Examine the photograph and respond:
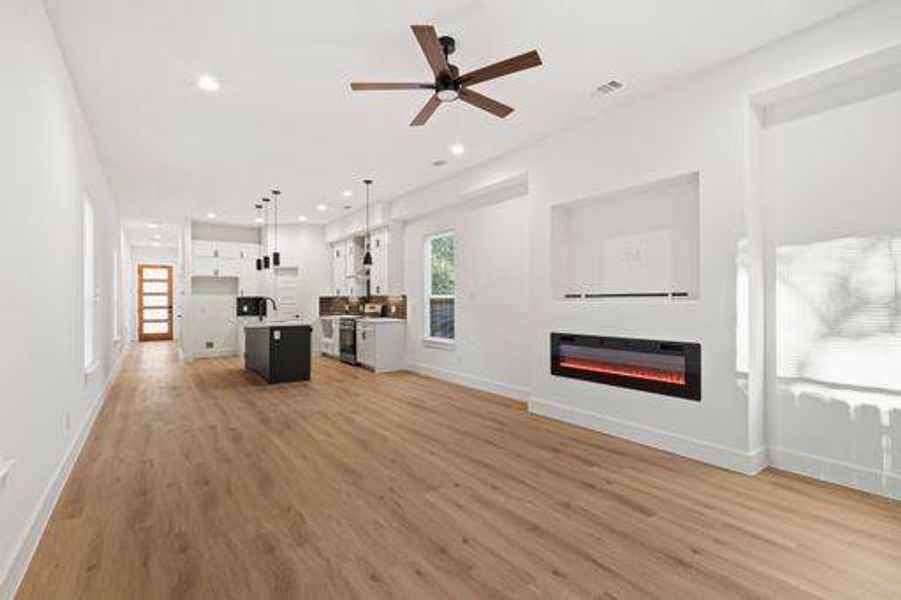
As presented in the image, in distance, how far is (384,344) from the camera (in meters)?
7.62

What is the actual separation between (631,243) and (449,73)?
2392mm

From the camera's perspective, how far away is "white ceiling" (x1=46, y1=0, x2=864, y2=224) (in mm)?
2742

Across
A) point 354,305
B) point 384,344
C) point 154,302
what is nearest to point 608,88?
point 384,344

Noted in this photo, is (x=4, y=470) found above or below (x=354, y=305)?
below

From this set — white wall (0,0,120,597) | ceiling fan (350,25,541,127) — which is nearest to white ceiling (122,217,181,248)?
white wall (0,0,120,597)

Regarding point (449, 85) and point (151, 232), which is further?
point (151, 232)

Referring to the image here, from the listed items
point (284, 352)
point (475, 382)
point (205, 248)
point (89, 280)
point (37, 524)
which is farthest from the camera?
point (205, 248)

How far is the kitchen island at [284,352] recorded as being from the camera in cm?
657

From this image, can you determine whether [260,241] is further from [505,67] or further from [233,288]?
[505,67]

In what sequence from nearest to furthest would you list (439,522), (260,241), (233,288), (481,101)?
1. (439,522)
2. (481,101)
3. (233,288)
4. (260,241)

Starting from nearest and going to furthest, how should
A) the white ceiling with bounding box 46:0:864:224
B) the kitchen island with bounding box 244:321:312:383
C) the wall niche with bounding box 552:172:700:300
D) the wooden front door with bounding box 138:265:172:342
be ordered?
the white ceiling with bounding box 46:0:864:224 < the wall niche with bounding box 552:172:700:300 < the kitchen island with bounding box 244:321:312:383 < the wooden front door with bounding box 138:265:172:342

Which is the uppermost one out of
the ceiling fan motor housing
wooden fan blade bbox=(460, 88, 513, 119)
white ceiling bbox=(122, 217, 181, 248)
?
white ceiling bbox=(122, 217, 181, 248)

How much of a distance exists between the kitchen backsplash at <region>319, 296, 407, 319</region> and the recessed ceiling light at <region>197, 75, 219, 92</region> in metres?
4.66

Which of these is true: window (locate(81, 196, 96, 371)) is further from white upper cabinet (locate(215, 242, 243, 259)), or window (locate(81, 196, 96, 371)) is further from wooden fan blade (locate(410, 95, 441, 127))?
white upper cabinet (locate(215, 242, 243, 259))
